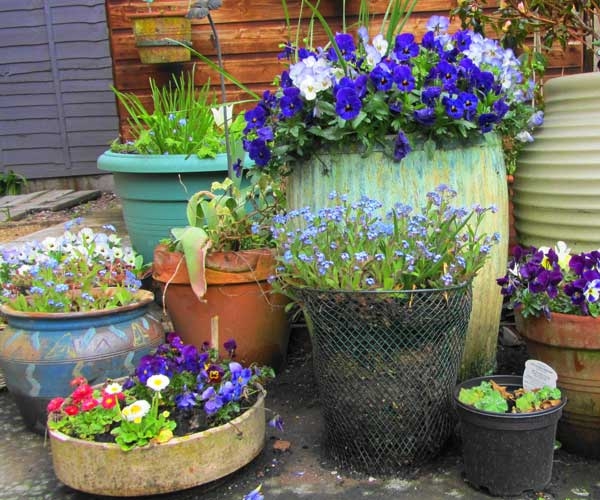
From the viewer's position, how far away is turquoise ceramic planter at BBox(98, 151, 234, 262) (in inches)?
123

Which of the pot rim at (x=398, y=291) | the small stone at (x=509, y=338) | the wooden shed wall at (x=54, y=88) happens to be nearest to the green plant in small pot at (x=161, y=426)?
the pot rim at (x=398, y=291)

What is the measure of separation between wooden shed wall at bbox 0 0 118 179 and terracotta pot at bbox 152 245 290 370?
15.3 feet

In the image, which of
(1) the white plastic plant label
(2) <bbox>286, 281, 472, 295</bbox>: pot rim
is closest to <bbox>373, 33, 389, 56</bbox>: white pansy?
(2) <bbox>286, 281, 472, 295</bbox>: pot rim

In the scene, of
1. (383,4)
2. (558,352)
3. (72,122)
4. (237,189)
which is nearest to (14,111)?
(72,122)

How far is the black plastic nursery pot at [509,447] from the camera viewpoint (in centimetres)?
185

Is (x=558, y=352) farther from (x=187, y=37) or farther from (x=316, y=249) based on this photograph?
(x=187, y=37)

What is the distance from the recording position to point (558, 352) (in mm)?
2064

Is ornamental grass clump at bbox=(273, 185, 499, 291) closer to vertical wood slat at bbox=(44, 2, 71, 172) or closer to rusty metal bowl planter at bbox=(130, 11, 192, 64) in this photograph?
rusty metal bowl planter at bbox=(130, 11, 192, 64)

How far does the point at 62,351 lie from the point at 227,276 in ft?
2.01

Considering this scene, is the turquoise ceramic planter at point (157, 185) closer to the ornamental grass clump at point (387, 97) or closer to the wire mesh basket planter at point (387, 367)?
the ornamental grass clump at point (387, 97)

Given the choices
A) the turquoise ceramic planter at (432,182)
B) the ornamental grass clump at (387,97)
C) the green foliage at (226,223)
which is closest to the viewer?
the ornamental grass clump at (387,97)

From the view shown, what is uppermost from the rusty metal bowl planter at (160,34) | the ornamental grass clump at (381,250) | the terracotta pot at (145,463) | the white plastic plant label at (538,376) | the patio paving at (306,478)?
the rusty metal bowl planter at (160,34)

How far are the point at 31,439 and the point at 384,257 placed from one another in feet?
→ 4.46

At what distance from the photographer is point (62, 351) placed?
228 cm
